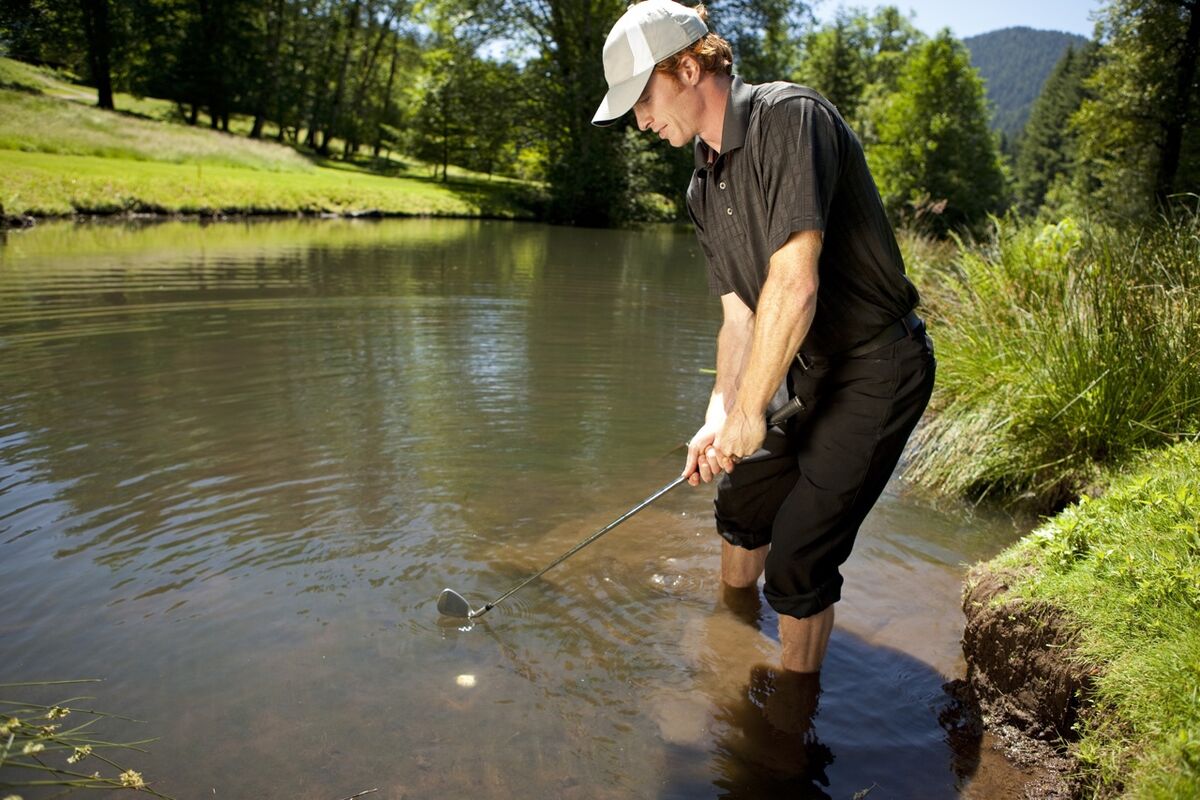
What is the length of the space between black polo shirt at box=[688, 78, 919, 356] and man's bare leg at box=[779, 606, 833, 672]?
3.45 feet

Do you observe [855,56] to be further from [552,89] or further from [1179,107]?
[1179,107]

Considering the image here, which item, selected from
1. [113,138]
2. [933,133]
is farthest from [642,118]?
[933,133]

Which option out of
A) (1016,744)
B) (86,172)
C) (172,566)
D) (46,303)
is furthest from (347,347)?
(86,172)

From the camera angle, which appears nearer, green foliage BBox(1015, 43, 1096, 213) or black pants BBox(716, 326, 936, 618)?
black pants BBox(716, 326, 936, 618)

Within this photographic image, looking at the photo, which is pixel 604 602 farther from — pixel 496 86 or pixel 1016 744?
pixel 496 86

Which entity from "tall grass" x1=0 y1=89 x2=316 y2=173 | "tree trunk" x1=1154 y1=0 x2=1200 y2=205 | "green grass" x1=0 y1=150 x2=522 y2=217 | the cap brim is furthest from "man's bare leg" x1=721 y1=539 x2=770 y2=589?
"tall grass" x1=0 y1=89 x2=316 y2=173

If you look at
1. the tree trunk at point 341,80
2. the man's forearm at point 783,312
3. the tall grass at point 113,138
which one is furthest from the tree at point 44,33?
the man's forearm at point 783,312

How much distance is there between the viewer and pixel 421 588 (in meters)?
4.15

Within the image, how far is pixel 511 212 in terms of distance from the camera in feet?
117

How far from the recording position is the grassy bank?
2116 cm

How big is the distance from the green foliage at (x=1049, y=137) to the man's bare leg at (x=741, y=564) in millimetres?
76014

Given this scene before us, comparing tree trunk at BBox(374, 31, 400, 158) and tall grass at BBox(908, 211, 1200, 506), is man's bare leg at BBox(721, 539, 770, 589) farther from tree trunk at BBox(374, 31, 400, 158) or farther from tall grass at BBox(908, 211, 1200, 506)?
tree trunk at BBox(374, 31, 400, 158)

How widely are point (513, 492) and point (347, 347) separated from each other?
14.1 ft

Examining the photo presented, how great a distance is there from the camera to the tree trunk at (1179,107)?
22062 mm
